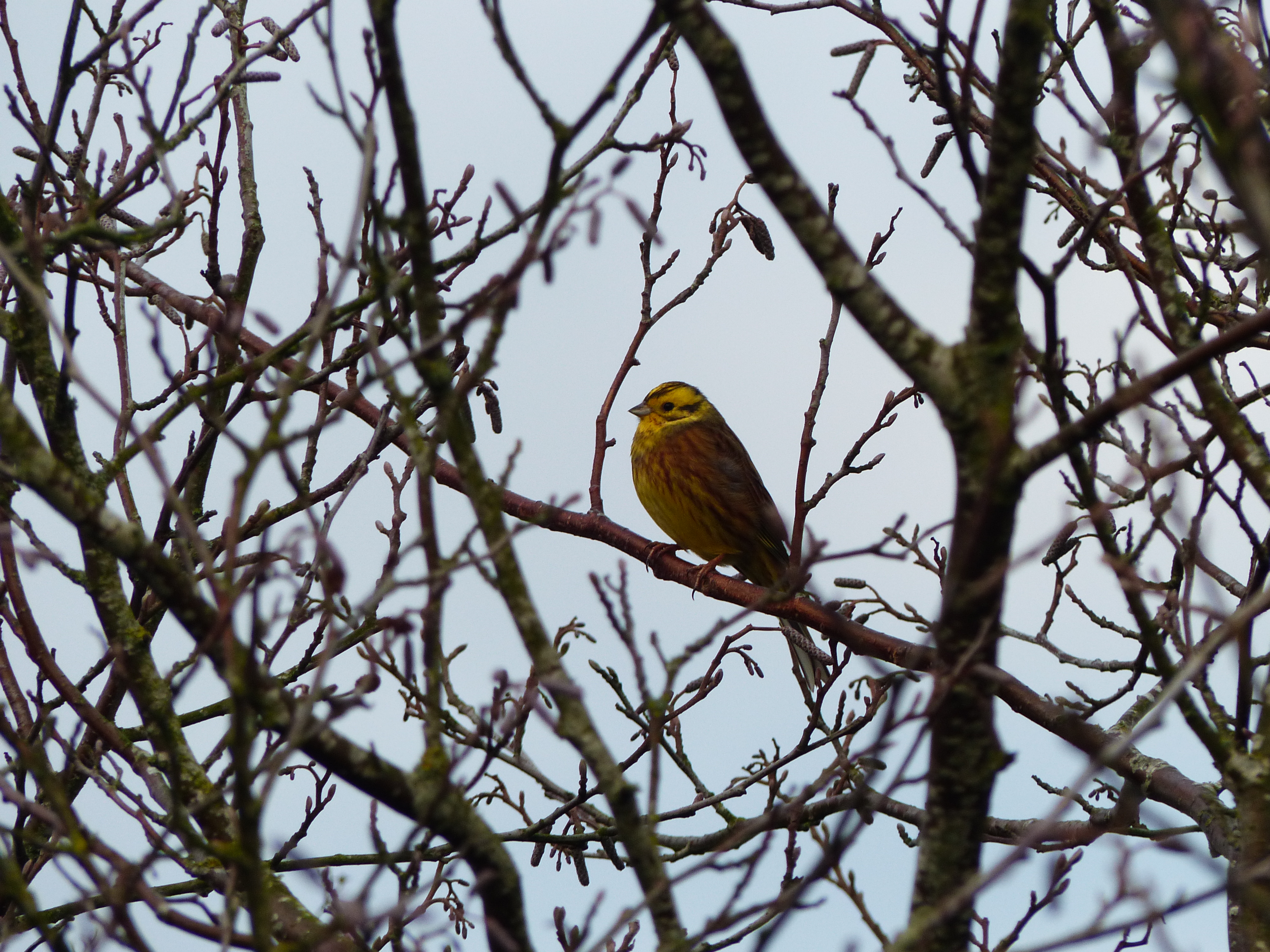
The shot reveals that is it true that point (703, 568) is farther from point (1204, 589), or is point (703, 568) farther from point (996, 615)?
point (996, 615)

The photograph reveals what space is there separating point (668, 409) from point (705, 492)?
3.28 ft

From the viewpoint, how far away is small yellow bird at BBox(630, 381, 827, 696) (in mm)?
7793

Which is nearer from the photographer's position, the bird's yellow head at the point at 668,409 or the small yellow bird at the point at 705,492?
the small yellow bird at the point at 705,492

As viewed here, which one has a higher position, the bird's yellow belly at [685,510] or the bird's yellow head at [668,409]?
the bird's yellow head at [668,409]

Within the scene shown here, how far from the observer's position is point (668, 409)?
8734mm

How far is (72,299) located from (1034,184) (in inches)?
133

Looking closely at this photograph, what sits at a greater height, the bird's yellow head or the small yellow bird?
the bird's yellow head

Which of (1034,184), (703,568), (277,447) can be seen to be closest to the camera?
(277,447)

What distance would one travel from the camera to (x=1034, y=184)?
5.04m

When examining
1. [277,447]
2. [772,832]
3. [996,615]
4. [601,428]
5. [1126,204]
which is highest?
[601,428]

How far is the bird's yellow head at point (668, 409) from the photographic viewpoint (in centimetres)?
866

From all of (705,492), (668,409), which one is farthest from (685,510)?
(668,409)

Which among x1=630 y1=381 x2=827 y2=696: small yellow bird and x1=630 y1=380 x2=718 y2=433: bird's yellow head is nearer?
x1=630 y1=381 x2=827 y2=696: small yellow bird

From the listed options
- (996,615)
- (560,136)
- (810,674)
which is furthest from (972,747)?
(810,674)
